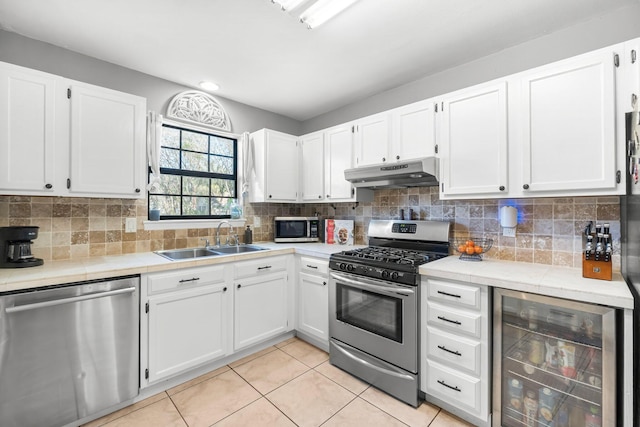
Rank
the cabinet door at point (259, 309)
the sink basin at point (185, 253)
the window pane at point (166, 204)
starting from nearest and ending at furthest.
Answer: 1. the cabinet door at point (259, 309)
2. the sink basin at point (185, 253)
3. the window pane at point (166, 204)

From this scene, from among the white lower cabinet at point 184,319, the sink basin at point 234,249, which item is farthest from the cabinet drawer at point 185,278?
the sink basin at point 234,249

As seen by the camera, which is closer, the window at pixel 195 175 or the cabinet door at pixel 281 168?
the window at pixel 195 175

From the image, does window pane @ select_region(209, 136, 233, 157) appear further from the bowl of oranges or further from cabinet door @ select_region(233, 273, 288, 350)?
the bowl of oranges

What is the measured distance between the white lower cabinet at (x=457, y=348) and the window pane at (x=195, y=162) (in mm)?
2489

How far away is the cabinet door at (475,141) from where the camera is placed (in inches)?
76.2

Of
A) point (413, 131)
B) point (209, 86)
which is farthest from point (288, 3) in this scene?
point (209, 86)

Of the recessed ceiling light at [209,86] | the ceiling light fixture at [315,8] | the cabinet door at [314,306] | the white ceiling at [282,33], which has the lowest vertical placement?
the cabinet door at [314,306]

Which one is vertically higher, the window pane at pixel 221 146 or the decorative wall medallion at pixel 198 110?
the decorative wall medallion at pixel 198 110

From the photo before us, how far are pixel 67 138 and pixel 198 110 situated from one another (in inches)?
48.0

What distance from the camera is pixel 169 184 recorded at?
9.29 feet

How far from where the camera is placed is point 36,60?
2.09 meters

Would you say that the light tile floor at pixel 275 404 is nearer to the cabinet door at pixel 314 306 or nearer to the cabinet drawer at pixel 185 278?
the cabinet door at pixel 314 306

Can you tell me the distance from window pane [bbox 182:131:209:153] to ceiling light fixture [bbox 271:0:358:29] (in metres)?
1.73

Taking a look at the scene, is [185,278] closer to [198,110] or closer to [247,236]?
[247,236]
